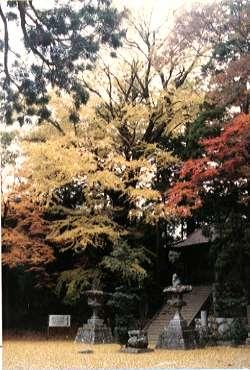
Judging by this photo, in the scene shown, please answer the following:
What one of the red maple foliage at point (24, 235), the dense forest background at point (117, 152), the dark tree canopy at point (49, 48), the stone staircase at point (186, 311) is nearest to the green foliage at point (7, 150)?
the dense forest background at point (117, 152)

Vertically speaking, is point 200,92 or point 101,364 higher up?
point 200,92

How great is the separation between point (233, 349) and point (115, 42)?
12.5 feet

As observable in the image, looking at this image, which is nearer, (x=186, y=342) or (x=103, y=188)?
(x=186, y=342)

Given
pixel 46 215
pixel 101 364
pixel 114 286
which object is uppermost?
pixel 46 215

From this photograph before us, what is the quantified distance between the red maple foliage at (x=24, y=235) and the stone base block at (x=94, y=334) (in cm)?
87

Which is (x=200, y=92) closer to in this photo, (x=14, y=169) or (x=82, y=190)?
(x=82, y=190)

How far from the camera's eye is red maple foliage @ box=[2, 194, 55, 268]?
19.7 feet

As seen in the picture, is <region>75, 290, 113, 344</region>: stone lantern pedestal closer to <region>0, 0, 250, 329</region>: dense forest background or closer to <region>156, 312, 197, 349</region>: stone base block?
<region>0, 0, 250, 329</region>: dense forest background

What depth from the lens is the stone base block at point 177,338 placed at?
592cm

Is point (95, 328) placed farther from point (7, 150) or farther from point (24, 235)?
point (7, 150)

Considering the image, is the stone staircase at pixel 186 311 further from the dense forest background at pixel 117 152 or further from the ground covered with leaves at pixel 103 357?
the ground covered with leaves at pixel 103 357

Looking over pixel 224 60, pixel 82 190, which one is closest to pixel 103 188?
pixel 82 190

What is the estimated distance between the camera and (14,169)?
6.18 metres

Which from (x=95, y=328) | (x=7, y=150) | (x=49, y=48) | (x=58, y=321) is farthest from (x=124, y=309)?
(x=49, y=48)
